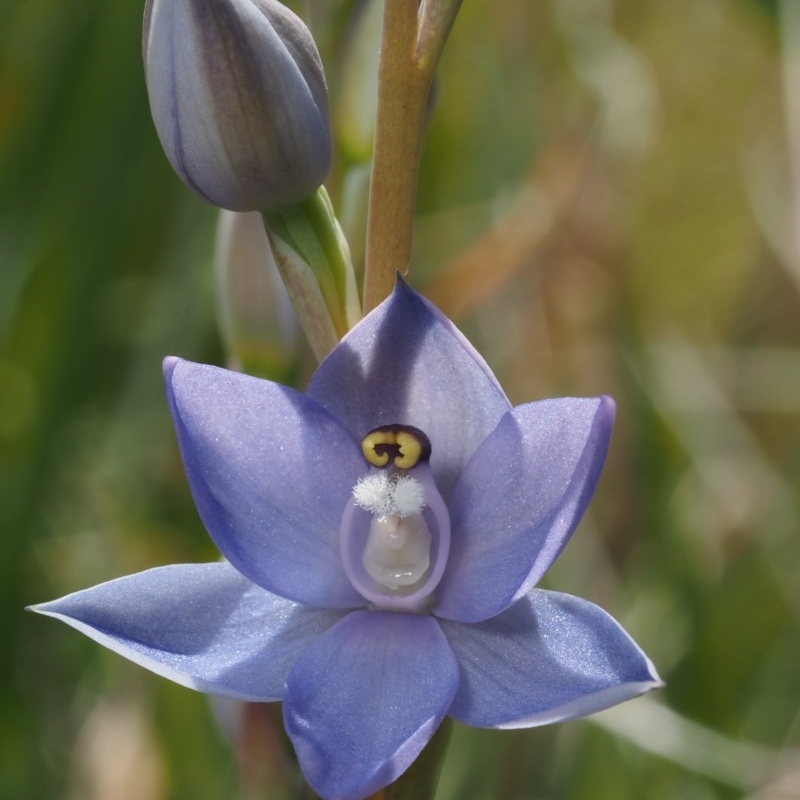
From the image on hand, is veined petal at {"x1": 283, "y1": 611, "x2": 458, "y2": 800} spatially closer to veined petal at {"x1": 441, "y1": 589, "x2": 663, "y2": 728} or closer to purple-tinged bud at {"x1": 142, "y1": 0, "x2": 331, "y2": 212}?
veined petal at {"x1": 441, "y1": 589, "x2": 663, "y2": 728}

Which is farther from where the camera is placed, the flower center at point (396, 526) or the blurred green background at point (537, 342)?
the blurred green background at point (537, 342)

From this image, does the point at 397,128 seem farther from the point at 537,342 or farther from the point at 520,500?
the point at 537,342

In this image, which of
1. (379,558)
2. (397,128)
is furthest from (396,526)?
(397,128)

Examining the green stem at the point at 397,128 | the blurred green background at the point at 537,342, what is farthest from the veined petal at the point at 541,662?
the blurred green background at the point at 537,342

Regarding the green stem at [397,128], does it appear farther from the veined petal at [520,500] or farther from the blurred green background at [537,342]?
the blurred green background at [537,342]

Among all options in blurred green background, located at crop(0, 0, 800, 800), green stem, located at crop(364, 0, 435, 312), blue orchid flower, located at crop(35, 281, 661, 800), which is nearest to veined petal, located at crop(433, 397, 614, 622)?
blue orchid flower, located at crop(35, 281, 661, 800)
